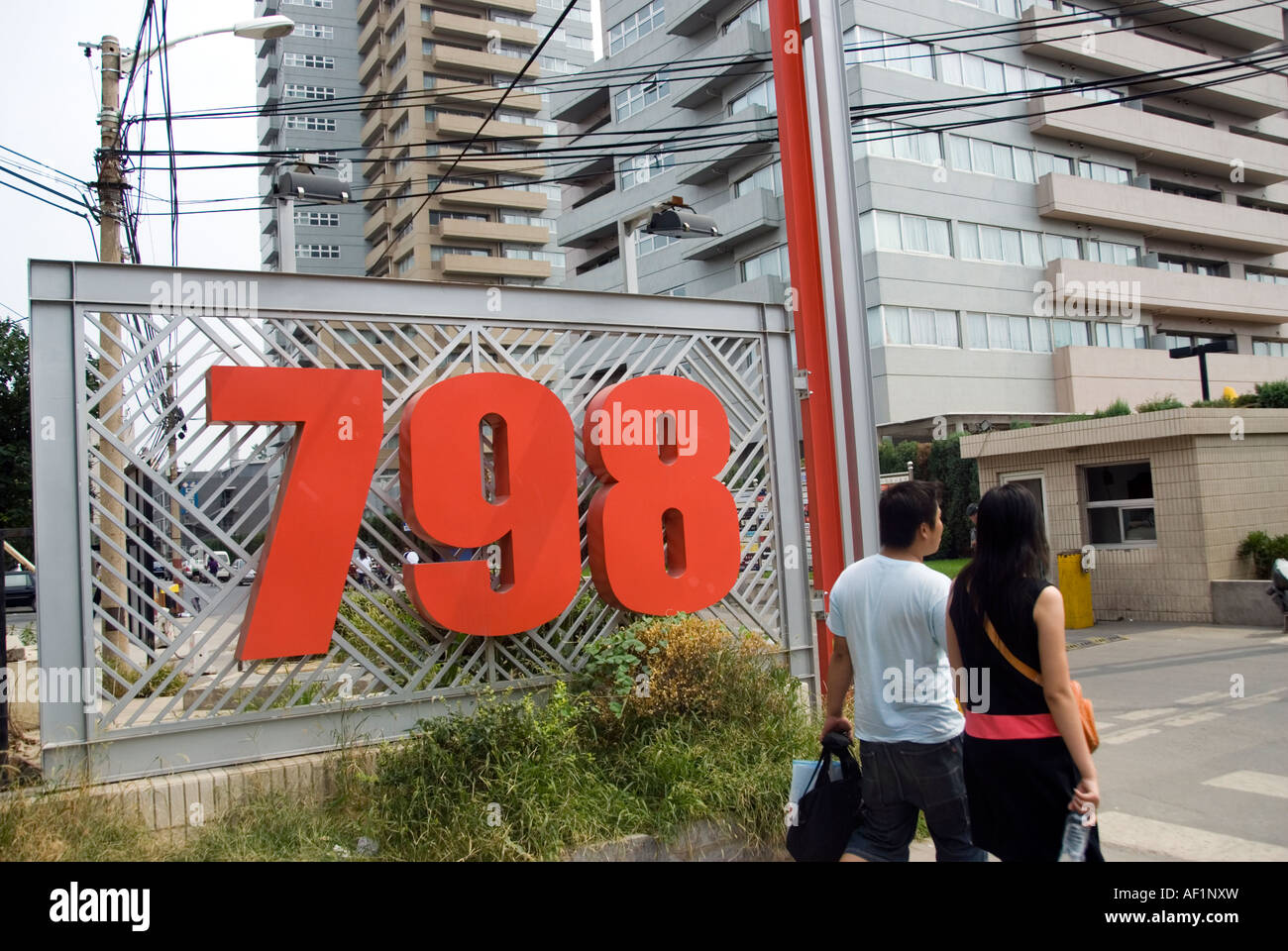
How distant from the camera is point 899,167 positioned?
3120 cm

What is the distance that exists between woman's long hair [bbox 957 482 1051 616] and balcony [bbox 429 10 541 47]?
6574 cm

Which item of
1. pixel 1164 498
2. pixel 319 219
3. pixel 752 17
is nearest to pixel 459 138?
A: pixel 319 219

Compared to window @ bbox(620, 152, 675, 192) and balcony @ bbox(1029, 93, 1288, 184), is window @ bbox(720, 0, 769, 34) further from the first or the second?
balcony @ bbox(1029, 93, 1288, 184)

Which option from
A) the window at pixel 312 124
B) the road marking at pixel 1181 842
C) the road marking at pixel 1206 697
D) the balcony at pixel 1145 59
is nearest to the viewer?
the road marking at pixel 1181 842

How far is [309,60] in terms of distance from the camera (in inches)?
2781

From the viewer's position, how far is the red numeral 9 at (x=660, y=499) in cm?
636

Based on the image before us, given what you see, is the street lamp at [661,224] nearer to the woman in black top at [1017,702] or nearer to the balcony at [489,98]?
the woman in black top at [1017,702]

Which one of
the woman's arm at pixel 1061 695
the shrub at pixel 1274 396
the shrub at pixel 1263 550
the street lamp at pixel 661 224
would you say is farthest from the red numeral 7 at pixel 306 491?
the shrub at pixel 1274 396

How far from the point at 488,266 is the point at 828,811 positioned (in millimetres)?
59148

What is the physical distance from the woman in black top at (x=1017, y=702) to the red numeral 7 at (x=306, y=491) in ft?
12.0

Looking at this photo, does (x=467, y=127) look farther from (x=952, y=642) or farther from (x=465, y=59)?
(x=952, y=642)

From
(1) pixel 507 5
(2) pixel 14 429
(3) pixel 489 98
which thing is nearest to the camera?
(2) pixel 14 429
